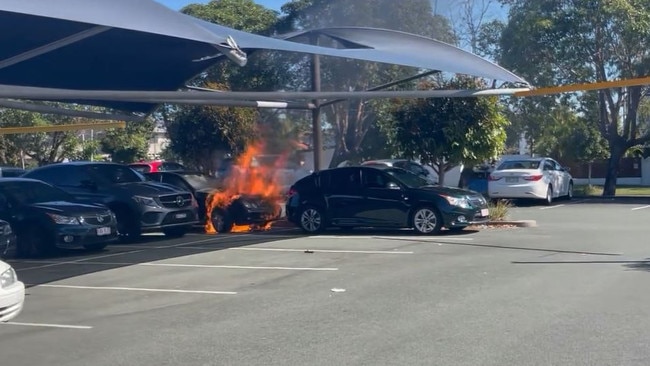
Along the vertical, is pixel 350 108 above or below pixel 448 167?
above

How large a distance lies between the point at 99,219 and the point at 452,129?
10.2 m

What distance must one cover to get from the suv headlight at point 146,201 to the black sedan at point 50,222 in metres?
1.86

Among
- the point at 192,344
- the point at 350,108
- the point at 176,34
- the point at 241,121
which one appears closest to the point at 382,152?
the point at 350,108

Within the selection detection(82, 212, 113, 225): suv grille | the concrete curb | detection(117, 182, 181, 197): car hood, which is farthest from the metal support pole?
detection(82, 212, 113, 225): suv grille

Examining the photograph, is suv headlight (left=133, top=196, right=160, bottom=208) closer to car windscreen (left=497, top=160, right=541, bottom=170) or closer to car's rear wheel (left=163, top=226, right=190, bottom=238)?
car's rear wheel (left=163, top=226, right=190, bottom=238)

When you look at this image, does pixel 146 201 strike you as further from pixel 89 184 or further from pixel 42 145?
pixel 42 145

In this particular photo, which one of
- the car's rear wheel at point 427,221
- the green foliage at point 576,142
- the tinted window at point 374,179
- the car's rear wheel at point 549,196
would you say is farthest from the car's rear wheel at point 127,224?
the green foliage at point 576,142

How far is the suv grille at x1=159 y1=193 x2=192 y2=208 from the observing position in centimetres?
2136

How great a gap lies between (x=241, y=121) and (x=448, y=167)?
7955 millimetres

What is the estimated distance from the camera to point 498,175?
2962 cm

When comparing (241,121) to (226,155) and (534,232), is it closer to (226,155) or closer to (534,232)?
(226,155)

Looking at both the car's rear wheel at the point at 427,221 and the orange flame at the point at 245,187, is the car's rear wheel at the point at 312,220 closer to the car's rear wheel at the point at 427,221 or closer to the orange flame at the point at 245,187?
the orange flame at the point at 245,187

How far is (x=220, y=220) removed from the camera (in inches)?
906

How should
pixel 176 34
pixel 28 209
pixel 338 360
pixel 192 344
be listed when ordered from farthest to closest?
pixel 28 209
pixel 176 34
pixel 192 344
pixel 338 360
